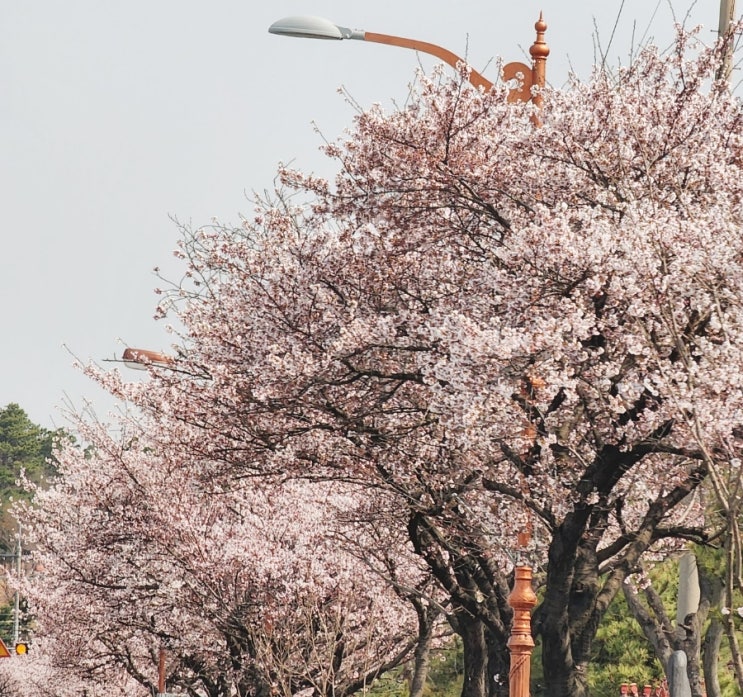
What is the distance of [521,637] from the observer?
12.3m

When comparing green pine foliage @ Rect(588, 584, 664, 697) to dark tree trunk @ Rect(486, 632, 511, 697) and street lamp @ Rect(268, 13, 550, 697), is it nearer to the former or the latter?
dark tree trunk @ Rect(486, 632, 511, 697)

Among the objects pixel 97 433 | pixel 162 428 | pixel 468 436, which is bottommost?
pixel 468 436

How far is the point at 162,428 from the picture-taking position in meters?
23.9

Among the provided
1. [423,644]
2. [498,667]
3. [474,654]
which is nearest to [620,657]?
[423,644]

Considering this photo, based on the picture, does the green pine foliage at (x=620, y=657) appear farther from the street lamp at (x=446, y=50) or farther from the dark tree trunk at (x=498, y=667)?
the street lamp at (x=446, y=50)

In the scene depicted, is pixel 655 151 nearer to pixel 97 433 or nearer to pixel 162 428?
pixel 162 428

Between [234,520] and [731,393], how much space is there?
16.6 m

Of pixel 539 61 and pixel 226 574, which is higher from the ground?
pixel 539 61

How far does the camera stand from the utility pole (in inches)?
601

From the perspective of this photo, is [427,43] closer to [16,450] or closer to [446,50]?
[446,50]

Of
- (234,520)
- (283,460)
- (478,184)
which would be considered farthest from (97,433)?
(478,184)

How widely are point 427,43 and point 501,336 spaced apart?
3.56 m

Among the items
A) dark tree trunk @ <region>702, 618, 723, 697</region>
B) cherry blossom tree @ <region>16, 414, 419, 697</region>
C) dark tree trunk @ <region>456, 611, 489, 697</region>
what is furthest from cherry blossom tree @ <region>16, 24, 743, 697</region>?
cherry blossom tree @ <region>16, 414, 419, 697</region>

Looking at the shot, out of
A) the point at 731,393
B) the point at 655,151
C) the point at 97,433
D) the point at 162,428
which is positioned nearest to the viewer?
the point at 731,393
